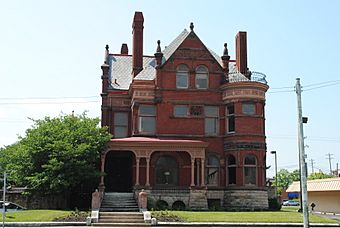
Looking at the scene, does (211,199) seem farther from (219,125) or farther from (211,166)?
(219,125)

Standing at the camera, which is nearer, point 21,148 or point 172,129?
point 21,148

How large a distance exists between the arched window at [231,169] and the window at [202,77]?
20.3ft

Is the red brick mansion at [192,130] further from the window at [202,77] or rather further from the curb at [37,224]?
the curb at [37,224]

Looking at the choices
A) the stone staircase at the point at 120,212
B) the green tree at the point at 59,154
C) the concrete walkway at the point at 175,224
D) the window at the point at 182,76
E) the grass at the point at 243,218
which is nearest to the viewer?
the concrete walkway at the point at 175,224

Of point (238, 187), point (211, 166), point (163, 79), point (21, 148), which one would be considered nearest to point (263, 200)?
point (238, 187)

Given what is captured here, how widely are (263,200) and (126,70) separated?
17.2m

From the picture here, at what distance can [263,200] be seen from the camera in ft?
121

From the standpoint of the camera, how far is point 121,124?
4103cm

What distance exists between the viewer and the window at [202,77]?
Result: 128 feet

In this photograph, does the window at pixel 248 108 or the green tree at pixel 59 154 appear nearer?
the green tree at pixel 59 154

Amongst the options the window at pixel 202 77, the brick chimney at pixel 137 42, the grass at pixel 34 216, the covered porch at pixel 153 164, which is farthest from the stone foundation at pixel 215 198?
the brick chimney at pixel 137 42

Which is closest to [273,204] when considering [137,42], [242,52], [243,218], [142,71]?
[243,218]

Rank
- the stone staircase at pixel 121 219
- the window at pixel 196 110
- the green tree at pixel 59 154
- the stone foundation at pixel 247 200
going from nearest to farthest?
the stone staircase at pixel 121 219 < the green tree at pixel 59 154 < the stone foundation at pixel 247 200 < the window at pixel 196 110

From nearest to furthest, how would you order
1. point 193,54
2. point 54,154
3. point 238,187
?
point 54,154 < point 238,187 < point 193,54
